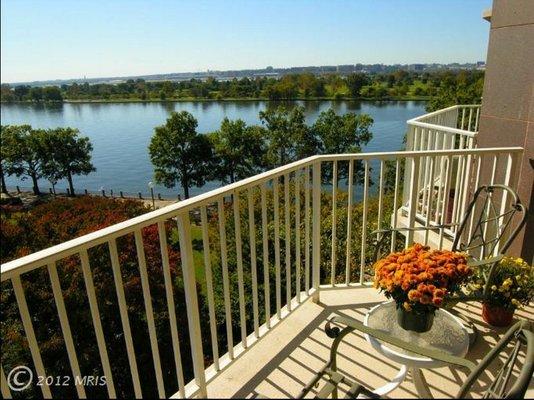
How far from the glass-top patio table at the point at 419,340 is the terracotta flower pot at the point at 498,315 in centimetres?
58

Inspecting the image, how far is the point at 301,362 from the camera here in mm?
2195

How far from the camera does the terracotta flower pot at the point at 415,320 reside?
1.76 m

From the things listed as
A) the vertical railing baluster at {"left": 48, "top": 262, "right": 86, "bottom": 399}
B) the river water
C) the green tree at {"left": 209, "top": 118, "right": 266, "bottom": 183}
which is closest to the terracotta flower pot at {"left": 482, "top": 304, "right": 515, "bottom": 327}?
the vertical railing baluster at {"left": 48, "top": 262, "right": 86, "bottom": 399}

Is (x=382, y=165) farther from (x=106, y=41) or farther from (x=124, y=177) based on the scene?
(x=106, y=41)

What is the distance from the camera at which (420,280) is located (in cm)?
165

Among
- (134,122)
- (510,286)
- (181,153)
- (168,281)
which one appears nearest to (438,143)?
(510,286)

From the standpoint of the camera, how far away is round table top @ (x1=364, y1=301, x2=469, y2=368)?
167 centimetres

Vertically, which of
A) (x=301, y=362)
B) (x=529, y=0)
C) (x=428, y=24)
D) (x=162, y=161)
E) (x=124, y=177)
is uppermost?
(x=428, y=24)

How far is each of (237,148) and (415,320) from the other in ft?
120

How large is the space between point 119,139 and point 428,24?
166 ft

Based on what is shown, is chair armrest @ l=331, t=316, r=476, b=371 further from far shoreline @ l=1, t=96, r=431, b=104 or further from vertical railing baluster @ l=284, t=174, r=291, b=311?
Result: far shoreline @ l=1, t=96, r=431, b=104

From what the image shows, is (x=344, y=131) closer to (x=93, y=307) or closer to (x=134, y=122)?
(x=93, y=307)

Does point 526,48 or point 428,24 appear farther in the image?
point 428,24

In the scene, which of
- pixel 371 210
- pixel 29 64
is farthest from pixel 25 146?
pixel 371 210
